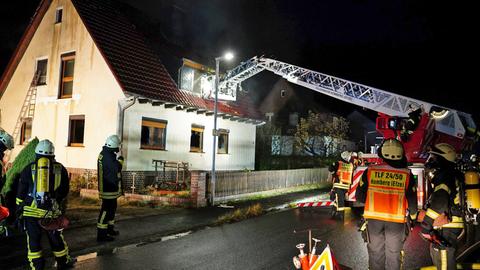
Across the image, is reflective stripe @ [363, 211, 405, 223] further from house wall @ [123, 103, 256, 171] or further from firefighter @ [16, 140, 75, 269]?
house wall @ [123, 103, 256, 171]

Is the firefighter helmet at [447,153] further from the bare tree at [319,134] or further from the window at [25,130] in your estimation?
the bare tree at [319,134]

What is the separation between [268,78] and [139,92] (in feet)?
76.1

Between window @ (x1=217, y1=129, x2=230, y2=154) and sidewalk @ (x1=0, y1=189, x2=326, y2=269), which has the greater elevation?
window @ (x1=217, y1=129, x2=230, y2=154)

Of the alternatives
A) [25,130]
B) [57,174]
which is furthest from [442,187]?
[25,130]

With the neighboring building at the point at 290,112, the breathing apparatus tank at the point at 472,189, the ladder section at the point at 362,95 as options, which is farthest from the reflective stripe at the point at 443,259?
the neighboring building at the point at 290,112

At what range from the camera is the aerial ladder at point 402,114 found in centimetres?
1126

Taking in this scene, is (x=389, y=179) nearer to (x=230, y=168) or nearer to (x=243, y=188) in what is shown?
(x=243, y=188)

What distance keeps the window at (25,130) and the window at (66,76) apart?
2.37 metres

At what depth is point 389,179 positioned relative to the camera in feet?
15.3

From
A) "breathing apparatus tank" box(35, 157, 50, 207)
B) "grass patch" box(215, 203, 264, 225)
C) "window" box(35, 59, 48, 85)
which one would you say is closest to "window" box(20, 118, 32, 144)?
"window" box(35, 59, 48, 85)

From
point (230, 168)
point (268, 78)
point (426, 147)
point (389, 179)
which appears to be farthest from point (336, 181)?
point (268, 78)

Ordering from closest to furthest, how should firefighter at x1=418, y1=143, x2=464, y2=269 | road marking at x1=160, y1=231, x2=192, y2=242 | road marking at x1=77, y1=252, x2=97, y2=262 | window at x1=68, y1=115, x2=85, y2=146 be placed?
firefighter at x1=418, y1=143, x2=464, y2=269
road marking at x1=77, y1=252, x2=97, y2=262
road marking at x1=160, y1=231, x2=192, y2=242
window at x1=68, y1=115, x2=85, y2=146

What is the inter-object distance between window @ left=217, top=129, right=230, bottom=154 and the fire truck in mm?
5549

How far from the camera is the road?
248 inches
